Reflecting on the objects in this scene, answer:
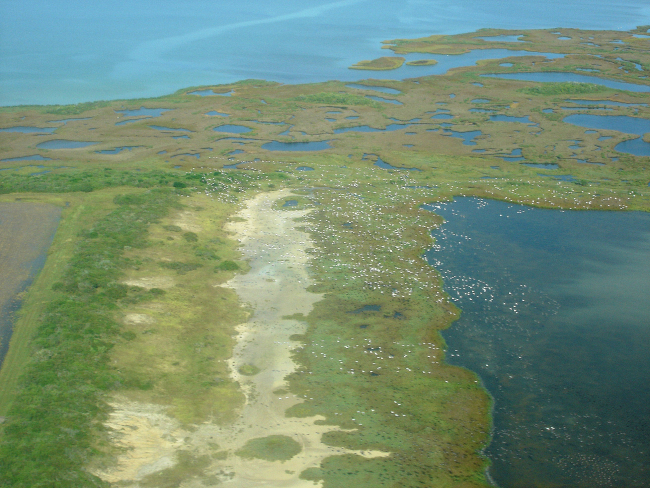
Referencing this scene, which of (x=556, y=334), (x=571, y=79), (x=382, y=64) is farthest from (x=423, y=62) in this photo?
(x=556, y=334)

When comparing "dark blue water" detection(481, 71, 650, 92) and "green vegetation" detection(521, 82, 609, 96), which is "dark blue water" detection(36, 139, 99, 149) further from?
"dark blue water" detection(481, 71, 650, 92)

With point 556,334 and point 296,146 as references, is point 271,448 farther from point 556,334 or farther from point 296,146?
point 296,146

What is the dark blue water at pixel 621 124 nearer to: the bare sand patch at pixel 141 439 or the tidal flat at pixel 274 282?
the tidal flat at pixel 274 282

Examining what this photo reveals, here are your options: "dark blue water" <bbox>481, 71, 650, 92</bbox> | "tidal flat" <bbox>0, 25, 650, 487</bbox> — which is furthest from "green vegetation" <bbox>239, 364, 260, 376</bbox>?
"dark blue water" <bbox>481, 71, 650, 92</bbox>

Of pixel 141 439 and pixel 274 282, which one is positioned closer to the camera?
pixel 141 439

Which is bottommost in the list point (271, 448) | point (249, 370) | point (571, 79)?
point (271, 448)

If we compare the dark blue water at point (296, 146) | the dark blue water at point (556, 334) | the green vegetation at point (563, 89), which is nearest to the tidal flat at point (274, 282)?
the dark blue water at point (296, 146)

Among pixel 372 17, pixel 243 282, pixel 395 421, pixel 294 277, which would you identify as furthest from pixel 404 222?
pixel 372 17
